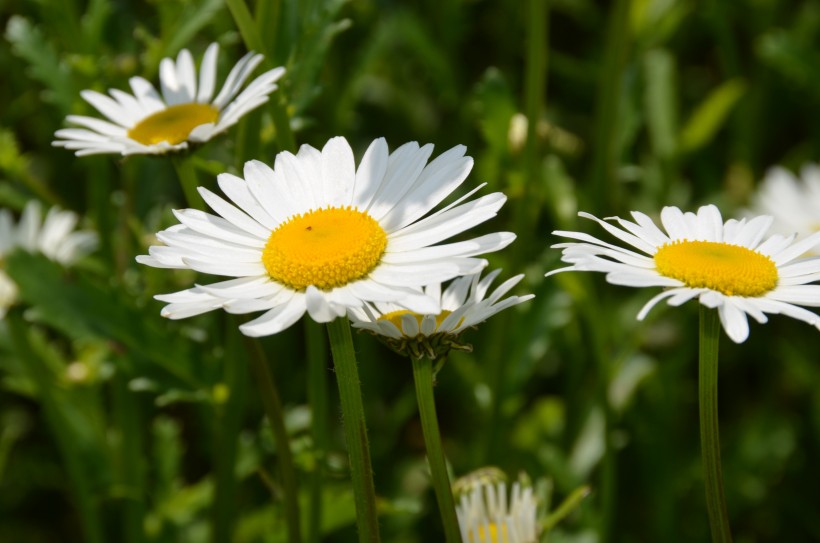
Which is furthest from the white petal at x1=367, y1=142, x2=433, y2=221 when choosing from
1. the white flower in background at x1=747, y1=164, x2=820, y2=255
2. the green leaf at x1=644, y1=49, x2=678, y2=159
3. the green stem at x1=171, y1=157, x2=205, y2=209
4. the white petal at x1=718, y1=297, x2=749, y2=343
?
the white flower in background at x1=747, y1=164, x2=820, y2=255

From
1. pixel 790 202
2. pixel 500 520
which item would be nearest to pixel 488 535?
pixel 500 520

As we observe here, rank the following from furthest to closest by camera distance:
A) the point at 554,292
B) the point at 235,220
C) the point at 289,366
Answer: the point at 289,366 → the point at 554,292 → the point at 235,220

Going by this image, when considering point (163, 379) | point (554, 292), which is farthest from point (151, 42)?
point (554, 292)

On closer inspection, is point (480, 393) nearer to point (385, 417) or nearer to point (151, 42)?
point (385, 417)

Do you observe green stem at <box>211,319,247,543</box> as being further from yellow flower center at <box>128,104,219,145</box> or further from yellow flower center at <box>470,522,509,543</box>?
yellow flower center at <box>470,522,509,543</box>

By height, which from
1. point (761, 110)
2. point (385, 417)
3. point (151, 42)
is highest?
point (761, 110)

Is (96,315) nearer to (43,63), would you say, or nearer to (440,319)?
(43,63)

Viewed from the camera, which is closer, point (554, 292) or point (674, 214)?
point (674, 214)
